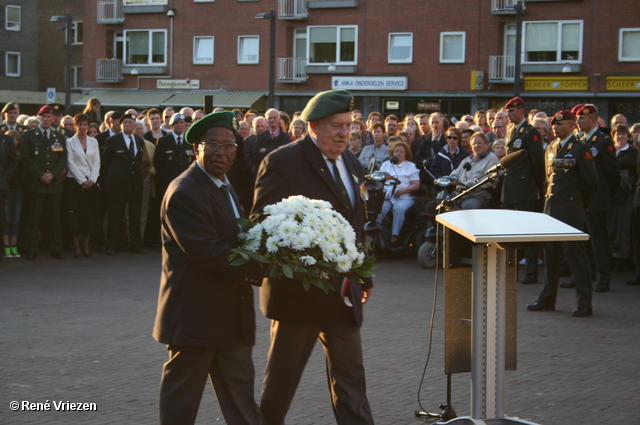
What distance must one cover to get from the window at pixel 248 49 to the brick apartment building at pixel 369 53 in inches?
2.0

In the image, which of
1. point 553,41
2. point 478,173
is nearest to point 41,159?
point 478,173

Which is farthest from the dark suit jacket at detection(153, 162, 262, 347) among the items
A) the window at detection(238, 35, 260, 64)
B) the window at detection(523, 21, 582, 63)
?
the window at detection(238, 35, 260, 64)

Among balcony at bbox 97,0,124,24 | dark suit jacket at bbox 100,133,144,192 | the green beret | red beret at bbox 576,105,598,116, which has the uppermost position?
balcony at bbox 97,0,124,24

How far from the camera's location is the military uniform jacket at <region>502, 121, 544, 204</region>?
12.3m

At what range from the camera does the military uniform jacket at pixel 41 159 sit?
1406 cm

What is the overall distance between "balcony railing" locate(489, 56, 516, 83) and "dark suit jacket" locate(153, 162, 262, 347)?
122 ft

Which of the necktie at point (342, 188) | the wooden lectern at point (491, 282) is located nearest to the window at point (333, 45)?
the necktie at point (342, 188)

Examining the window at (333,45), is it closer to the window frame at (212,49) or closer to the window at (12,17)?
the window frame at (212,49)

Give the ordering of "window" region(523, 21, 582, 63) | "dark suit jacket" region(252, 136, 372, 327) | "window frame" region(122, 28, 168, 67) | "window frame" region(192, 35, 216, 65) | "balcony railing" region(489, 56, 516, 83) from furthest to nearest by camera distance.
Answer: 1. "window frame" region(122, 28, 168, 67)
2. "window frame" region(192, 35, 216, 65)
3. "balcony railing" region(489, 56, 516, 83)
4. "window" region(523, 21, 582, 63)
5. "dark suit jacket" region(252, 136, 372, 327)

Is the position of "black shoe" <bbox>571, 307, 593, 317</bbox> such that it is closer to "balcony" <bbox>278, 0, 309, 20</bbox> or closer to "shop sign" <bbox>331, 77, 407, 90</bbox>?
"shop sign" <bbox>331, 77, 407, 90</bbox>

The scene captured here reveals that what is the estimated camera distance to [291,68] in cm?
4550

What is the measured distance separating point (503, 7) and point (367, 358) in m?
35.2

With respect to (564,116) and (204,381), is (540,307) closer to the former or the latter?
(564,116)

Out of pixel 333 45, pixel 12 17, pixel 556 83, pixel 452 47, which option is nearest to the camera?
pixel 556 83
